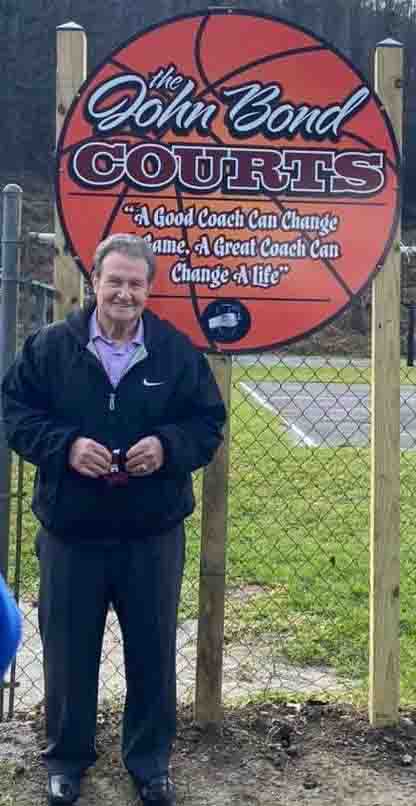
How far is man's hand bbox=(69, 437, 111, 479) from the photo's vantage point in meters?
2.98

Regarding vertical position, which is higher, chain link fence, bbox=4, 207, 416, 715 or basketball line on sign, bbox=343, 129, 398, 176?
basketball line on sign, bbox=343, 129, 398, 176

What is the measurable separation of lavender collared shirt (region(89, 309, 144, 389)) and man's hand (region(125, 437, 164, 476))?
9.4 inches

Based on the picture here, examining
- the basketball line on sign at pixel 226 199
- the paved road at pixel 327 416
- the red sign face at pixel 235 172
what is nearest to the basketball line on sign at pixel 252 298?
the red sign face at pixel 235 172

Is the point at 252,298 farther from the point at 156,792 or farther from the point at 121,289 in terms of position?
the point at 156,792

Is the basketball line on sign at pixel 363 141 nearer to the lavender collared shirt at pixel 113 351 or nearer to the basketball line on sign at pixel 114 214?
the basketball line on sign at pixel 114 214

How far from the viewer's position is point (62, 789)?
3.29 metres

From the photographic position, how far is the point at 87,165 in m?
3.63

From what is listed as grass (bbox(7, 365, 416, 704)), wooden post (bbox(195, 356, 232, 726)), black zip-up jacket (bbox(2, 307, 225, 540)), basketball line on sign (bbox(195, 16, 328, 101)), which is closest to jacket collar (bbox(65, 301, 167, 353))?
black zip-up jacket (bbox(2, 307, 225, 540))

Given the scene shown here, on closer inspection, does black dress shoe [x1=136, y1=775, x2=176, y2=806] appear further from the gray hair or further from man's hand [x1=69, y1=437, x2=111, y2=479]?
the gray hair

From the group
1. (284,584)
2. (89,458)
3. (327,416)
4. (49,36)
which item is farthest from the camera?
(49,36)

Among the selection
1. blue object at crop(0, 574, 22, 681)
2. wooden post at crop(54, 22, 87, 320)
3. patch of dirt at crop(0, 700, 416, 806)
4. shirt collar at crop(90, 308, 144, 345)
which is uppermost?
wooden post at crop(54, 22, 87, 320)

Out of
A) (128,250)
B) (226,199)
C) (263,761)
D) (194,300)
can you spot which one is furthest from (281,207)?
(263,761)

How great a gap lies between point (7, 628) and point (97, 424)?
1.51 meters

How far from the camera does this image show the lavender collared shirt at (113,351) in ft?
10.4
